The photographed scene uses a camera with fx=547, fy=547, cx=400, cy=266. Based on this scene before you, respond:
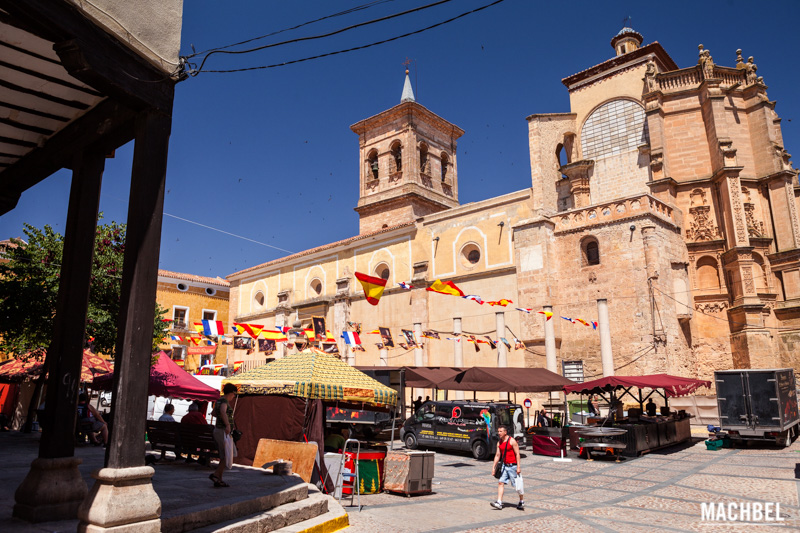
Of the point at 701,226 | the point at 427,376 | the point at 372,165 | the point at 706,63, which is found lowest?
the point at 427,376

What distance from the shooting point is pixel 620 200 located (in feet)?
74.3

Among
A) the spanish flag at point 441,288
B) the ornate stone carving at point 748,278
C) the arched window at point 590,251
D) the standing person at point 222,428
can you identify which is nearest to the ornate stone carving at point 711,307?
the ornate stone carving at point 748,278

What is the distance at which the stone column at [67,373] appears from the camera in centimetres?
516

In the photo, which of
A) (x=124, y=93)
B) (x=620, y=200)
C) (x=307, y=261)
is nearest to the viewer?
(x=124, y=93)

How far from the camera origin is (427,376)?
19891 millimetres

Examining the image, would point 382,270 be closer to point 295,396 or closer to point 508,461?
point 295,396

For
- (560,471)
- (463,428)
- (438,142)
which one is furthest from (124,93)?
(438,142)

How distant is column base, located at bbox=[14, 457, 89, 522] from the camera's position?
5055 mm

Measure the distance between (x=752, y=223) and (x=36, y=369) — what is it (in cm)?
2834

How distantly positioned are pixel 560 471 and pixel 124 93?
40.5ft

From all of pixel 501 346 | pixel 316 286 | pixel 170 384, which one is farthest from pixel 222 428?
pixel 316 286

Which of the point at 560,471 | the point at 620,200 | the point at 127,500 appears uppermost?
the point at 620,200

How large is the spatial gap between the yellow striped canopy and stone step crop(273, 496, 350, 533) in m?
2.44

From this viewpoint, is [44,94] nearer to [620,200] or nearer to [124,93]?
[124,93]
